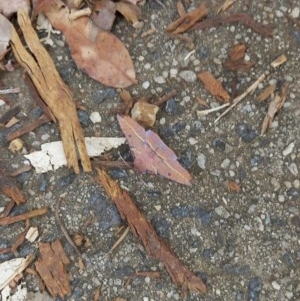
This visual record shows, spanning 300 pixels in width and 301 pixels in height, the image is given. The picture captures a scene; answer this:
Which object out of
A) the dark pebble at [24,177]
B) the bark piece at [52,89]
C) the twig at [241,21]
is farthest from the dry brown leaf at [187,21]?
the dark pebble at [24,177]

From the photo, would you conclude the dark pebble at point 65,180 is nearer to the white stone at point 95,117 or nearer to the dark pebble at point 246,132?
the white stone at point 95,117

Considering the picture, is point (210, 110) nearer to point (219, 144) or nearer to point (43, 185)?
point (219, 144)

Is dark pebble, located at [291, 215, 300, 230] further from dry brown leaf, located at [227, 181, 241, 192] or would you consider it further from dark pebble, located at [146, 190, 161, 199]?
dark pebble, located at [146, 190, 161, 199]

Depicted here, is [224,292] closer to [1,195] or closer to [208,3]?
[1,195]

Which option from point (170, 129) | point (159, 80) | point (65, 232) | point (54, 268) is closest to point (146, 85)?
point (159, 80)

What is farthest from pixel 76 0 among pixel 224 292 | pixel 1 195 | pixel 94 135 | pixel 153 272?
pixel 224 292

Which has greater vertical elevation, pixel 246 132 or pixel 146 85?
pixel 146 85
